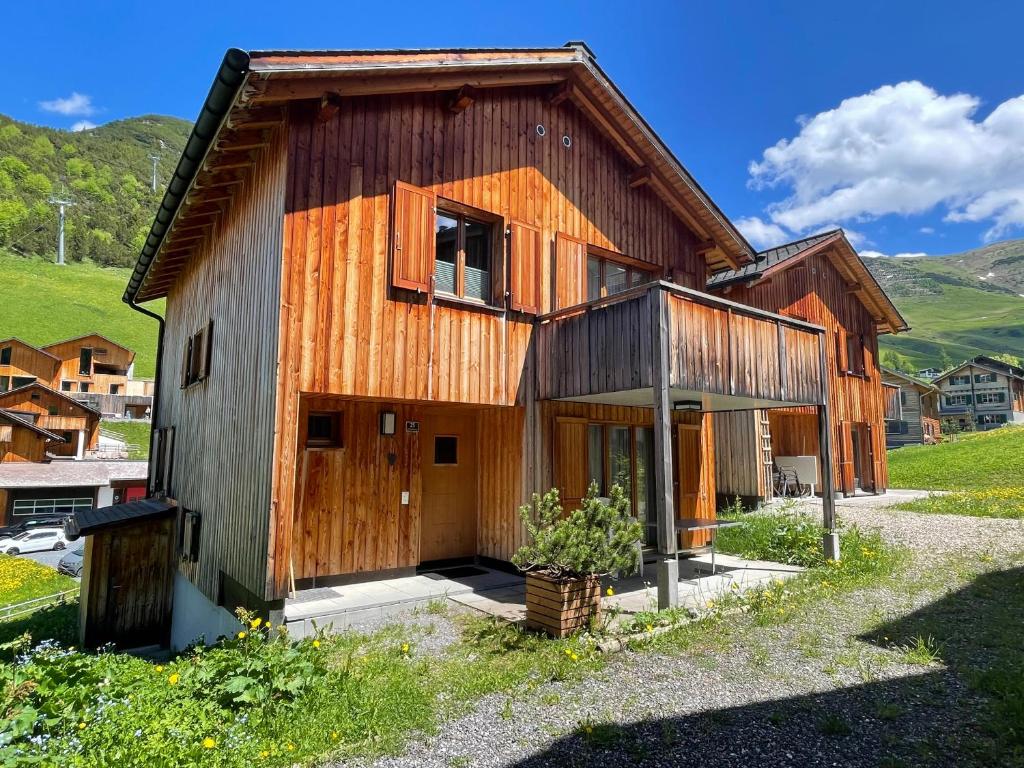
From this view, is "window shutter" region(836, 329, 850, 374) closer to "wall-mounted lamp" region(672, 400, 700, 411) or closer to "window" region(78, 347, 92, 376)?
"wall-mounted lamp" region(672, 400, 700, 411)

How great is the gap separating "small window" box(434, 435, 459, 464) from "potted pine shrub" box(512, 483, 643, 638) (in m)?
3.46

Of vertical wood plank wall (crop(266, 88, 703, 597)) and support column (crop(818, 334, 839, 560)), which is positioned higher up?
vertical wood plank wall (crop(266, 88, 703, 597))

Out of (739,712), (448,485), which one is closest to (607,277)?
(448,485)

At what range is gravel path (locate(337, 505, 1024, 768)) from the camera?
376cm

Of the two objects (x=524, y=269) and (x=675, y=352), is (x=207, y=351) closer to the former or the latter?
(x=524, y=269)

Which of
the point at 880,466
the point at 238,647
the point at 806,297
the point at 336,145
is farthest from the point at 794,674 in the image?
the point at 880,466

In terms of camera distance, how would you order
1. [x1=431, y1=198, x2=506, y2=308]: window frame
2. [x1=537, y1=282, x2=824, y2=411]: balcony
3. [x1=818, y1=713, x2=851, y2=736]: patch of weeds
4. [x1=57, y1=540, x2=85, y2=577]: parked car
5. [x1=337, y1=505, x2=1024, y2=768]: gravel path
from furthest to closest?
[x1=57, y1=540, x2=85, y2=577]: parked car < [x1=431, y1=198, x2=506, y2=308]: window frame < [x1=537, y1=282, x2=824, y2=411]: balcony < [x1=818, y1=713, x2=851, y2=736]: patch of weeds < [x1=337, y1=505, x2=1024, y2=768]: gravel path

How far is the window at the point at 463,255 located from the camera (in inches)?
330

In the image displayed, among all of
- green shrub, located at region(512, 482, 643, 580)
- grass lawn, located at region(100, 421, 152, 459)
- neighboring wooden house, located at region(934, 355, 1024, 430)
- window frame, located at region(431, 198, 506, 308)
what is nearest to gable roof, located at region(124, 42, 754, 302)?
window frame, located at region(431, 198, 506, 308)

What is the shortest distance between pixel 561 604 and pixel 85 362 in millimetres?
62718

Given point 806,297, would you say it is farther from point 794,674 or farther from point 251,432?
point 251,432

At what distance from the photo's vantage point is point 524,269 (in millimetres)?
9039

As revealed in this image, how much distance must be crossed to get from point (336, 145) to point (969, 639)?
903 cm

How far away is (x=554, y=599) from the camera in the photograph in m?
6.07
